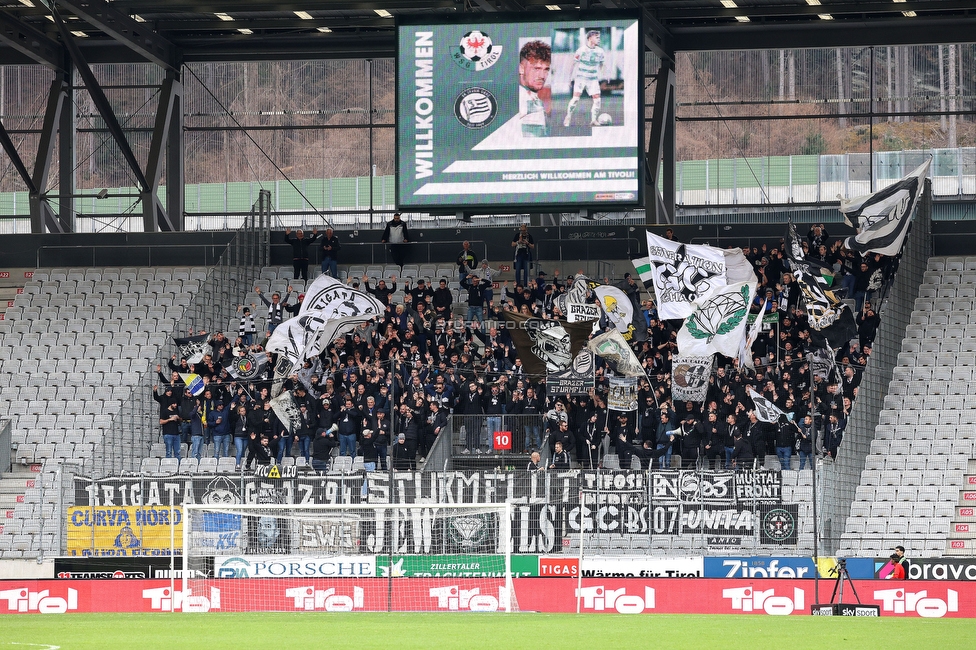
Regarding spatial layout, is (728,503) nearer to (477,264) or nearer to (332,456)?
(332,456)

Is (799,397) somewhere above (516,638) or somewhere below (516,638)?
Answer: above

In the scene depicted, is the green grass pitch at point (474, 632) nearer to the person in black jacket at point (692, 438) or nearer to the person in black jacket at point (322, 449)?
the person in black jacket at point (692, 438)

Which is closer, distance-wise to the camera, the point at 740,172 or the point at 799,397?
the point at 799,397

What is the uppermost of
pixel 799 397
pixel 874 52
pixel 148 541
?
pixel 874 52

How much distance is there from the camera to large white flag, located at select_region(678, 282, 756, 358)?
27547 mm

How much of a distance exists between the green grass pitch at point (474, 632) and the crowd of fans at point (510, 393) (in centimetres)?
507

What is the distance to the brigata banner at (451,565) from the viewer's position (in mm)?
23281

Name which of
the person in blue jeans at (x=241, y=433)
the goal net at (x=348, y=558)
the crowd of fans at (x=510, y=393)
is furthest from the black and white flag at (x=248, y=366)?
the goal net at (x=348, y=558)

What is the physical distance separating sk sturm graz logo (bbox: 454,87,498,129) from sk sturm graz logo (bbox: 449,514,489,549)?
9.03 metres

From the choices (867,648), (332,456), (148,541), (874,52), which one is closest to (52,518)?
(148,541)

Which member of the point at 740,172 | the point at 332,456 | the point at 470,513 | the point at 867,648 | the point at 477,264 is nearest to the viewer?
the point at 867,648

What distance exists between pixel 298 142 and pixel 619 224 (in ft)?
29.5

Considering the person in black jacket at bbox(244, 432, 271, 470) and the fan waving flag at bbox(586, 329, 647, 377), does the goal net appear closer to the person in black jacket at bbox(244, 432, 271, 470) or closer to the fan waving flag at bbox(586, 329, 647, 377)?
the person in black jacket at bbox(244, 432, 271, 470)

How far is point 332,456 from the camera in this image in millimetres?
28016
